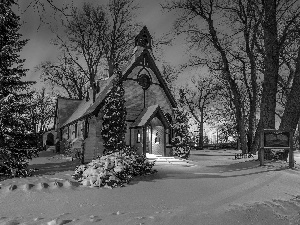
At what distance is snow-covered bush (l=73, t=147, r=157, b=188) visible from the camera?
8117 millimetres

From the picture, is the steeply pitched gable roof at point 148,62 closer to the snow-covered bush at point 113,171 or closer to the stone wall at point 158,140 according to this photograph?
the stone wall at point 158,140

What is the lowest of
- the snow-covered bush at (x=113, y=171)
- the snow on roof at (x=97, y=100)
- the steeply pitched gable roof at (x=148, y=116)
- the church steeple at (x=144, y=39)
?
the snow-covered bush at (x=113, y=171)

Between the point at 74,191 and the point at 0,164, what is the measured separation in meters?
4.61

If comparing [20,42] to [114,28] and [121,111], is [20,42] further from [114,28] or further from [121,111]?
[114,28]

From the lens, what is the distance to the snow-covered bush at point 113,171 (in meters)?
8.12

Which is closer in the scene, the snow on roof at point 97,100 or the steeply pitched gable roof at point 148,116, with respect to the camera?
the steeply pitched gable roof at point 148,116

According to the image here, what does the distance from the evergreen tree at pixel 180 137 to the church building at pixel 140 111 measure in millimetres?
686

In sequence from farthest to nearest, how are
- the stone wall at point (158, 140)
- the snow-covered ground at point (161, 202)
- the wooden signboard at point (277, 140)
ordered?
the stone wall at point (158, 140), the wooden signboard at point (277, 140), the snow-covered ground at point (161, 202)

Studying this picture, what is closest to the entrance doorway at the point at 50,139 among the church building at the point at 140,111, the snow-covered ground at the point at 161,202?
the church building at the point at 140,111

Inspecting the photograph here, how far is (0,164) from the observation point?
10156 millimetres

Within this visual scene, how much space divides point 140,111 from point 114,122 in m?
3.68

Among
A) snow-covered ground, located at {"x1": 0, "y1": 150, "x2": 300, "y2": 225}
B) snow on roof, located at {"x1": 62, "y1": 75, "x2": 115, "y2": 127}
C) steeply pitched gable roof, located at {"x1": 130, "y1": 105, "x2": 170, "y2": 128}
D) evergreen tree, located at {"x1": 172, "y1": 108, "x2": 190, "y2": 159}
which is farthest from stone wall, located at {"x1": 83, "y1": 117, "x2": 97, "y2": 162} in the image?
snow-covered ground, located at {"x1": 0, "y1": 150, "x2": 300, "y2": 225}

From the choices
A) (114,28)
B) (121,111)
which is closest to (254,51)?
(121,111)

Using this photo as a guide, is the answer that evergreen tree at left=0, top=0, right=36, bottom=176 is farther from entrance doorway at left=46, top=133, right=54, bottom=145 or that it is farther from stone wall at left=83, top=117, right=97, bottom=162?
entrance doorway at left=46, top=133, right=54, bottom=145
